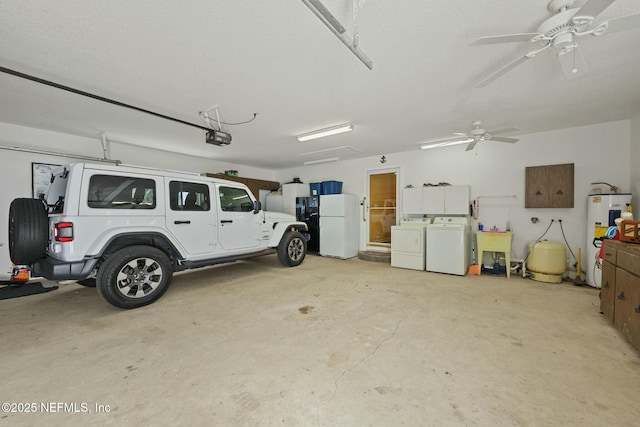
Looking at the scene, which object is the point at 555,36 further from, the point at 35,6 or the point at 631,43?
the point at 35,6

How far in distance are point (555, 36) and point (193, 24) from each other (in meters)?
2.73

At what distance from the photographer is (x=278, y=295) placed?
3.37 metres

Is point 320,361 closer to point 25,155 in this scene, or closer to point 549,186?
point 549,186

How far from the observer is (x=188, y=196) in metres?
3.48

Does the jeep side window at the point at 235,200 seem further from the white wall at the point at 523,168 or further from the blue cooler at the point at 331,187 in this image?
the white wall at the point at 523,168

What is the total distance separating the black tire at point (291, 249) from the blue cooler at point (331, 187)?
1.87 metres

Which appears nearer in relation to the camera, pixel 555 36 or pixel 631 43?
pixel 555 36

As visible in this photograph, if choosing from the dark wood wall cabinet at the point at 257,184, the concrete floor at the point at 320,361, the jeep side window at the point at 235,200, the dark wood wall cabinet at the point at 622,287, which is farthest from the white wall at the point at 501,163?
the jeep side window at the point at 235,200

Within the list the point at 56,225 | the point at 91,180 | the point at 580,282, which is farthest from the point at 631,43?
the point at 56,225

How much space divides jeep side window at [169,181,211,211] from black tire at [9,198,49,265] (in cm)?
123

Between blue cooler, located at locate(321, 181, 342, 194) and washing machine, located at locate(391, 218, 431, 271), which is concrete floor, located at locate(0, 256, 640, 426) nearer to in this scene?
washing machine, located at locate(391, 218, 431, 271)

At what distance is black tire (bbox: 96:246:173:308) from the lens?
2709mm

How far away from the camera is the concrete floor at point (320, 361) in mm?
1395

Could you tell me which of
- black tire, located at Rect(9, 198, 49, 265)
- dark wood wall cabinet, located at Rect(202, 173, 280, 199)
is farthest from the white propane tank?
black tire, located at Rect(9, 198, 49, 265)
